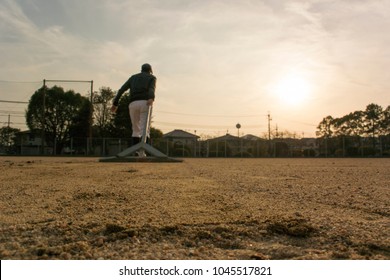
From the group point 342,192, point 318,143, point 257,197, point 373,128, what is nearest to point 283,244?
point 257,197

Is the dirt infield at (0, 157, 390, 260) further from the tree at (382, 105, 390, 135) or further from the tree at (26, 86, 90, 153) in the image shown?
the tree at (382, 105, 390, 135)

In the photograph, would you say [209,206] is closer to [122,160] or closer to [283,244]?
[283,244]

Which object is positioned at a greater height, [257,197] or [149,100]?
[149,100]

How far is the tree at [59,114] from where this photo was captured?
143 feet

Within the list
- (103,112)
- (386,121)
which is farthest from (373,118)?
(103,112)

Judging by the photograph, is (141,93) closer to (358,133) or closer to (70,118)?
(70,118)

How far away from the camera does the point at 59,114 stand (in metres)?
44.8

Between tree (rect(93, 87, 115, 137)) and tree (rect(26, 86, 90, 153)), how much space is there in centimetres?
157

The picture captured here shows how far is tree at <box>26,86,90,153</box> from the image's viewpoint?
4366cm

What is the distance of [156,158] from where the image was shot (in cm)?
783

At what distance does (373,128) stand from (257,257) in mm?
63387

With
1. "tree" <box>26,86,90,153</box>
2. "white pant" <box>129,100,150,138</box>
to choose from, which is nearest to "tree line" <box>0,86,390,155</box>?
"tree" <box>26,86,90,153</box>

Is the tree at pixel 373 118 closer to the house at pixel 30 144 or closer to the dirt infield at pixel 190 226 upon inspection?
the house at pixel 30 144

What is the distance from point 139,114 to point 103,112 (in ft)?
129
